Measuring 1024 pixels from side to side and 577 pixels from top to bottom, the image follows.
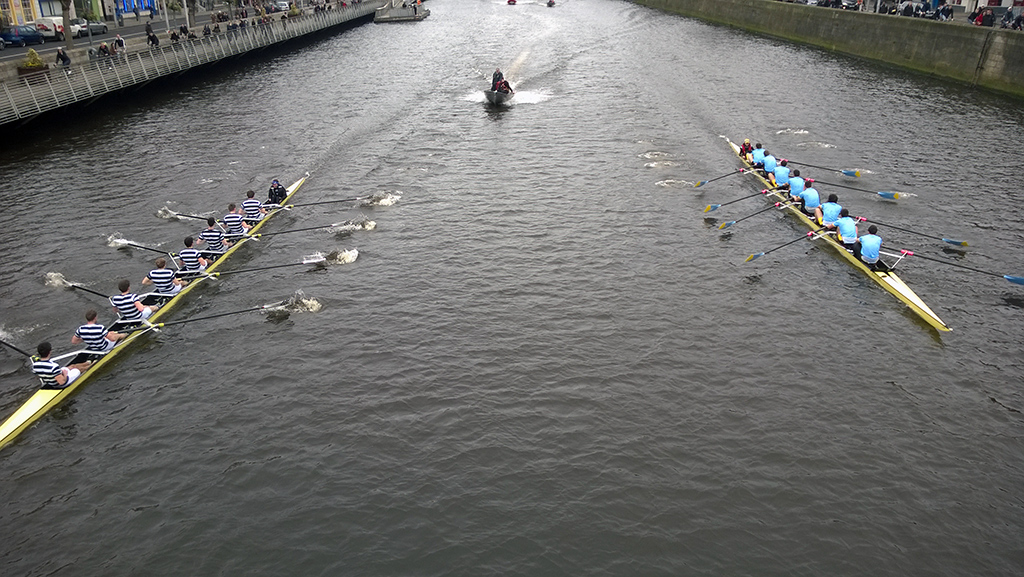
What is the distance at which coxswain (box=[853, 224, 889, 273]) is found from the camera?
23.2 metres

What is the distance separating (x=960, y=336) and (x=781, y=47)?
56104mm

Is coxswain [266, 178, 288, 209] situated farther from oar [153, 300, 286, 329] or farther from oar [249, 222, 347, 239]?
oar [153, 300, 286, 329]

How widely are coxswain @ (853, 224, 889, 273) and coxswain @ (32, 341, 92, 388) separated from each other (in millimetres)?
24228

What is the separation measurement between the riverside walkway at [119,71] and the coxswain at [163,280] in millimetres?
22428

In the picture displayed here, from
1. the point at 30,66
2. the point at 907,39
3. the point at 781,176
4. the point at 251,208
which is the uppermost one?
the point at 907,39

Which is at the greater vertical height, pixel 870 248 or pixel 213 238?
pixel 870 248

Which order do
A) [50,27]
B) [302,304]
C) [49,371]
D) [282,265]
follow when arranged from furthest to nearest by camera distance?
[50,27], [282,265], [302,304], [49,371]

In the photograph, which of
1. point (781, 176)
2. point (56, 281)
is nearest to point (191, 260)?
point (56, 281)

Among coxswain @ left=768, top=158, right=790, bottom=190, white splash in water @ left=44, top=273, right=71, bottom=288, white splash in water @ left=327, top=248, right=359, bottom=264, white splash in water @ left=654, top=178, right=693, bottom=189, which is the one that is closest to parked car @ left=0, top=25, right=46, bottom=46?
white splash in water @ left=44, top=273, right=71, bottom=288

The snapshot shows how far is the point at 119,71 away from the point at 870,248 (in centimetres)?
4578

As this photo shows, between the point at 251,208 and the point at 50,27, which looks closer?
the point at 251,208

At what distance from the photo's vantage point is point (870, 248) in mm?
23219

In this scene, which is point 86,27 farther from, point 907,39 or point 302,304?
point 907,39

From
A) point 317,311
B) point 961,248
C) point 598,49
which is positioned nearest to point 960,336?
point 961,248
